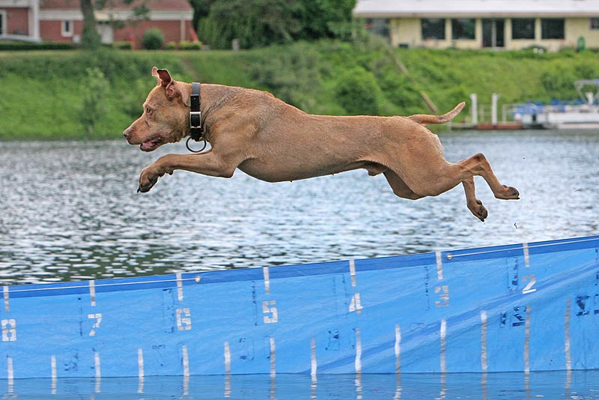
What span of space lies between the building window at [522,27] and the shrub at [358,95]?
2405 centimetres

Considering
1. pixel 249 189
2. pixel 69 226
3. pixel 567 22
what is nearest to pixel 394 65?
pixel 567 22

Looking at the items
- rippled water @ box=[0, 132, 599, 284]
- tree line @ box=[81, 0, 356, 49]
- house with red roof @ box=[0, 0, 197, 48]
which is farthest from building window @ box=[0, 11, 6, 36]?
rippled water @ box=[0, 132, 599, 284]

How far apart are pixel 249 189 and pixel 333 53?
53479 millimetres

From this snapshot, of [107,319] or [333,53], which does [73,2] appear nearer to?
Answer: [333,53]

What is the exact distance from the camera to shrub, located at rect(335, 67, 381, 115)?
90312 millimetres

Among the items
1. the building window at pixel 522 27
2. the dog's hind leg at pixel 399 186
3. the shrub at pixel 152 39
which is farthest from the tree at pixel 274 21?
the dog's hind leg at pixel 399 186

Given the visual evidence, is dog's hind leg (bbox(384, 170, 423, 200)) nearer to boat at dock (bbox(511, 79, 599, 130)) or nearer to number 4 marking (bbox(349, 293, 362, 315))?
number 4 marking (bbox(349, 293, 362, 315))

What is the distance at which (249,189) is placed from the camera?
47.8 meters

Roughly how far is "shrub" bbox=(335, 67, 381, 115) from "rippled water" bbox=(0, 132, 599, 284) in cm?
3231

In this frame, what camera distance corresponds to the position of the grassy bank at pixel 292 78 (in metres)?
87.4

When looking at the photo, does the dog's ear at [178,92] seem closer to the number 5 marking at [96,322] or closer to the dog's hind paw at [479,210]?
the number 5 marking at [96,322]

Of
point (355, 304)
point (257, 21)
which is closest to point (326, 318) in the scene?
point (355, 304)

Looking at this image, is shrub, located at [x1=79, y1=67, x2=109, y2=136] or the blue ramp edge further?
shrub, located at [x1=79, y1=67, x2=109, y2=136]

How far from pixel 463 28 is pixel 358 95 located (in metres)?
23.9
